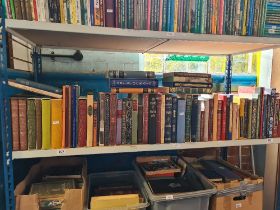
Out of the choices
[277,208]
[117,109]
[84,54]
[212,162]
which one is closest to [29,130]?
[117,109]

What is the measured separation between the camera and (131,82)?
1.15m

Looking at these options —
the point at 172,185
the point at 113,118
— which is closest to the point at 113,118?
the point at 113,118

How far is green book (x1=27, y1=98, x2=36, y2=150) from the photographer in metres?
1.01

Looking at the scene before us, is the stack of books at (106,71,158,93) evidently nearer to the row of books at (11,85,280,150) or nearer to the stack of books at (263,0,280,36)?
the row of books at (11,85,280,150)

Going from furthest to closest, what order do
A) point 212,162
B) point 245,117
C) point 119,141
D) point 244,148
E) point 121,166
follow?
point 244,148
point 121,166
point 212,162
point 245,117
point 119,141

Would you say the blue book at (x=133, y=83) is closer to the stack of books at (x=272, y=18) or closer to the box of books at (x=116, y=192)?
the box of books at (x=116, y=192)

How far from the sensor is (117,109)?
1.11m

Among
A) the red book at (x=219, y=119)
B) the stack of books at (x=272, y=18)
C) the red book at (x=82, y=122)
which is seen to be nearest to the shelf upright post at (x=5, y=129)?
the red book at (x=82, y=122)

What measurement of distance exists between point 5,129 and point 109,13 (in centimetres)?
67

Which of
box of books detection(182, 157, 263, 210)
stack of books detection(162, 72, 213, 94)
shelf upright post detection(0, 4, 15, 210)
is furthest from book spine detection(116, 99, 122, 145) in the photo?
box of books detection(182, 157, 263, 210)

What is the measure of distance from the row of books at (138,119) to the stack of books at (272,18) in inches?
12.4

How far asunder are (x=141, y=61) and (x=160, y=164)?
83cm

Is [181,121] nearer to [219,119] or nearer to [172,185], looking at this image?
[219,119]

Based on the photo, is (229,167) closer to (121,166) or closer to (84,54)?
(121,166)
